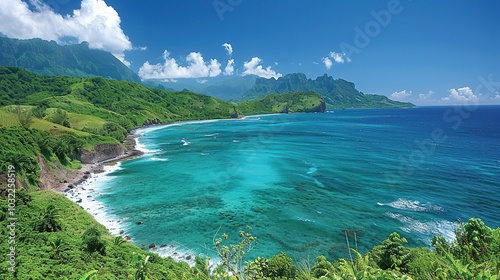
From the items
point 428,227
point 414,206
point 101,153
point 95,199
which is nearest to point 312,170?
point 414,206

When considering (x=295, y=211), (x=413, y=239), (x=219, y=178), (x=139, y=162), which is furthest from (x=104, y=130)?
(x=413, y=239)

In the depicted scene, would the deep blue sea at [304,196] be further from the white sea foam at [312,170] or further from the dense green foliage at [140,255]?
the dense green foliage at [140,255]

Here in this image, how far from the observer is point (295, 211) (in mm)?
54094

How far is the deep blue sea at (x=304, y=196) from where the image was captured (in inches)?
1769

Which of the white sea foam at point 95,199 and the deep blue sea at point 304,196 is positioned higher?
the white sea foam at point 95,199

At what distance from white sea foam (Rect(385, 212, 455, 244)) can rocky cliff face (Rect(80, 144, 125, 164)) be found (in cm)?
9367

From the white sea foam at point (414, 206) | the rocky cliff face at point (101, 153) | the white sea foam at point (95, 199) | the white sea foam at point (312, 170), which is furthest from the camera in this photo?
the rocky cliff face at point (101, 153)

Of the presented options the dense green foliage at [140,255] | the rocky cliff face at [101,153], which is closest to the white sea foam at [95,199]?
the dense green foliage at [140,255]

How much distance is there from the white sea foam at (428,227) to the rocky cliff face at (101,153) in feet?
307

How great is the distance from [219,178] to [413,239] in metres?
50.8

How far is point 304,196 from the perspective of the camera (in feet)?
203

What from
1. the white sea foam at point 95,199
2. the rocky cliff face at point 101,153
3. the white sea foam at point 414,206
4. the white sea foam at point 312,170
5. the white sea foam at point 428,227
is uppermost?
the rocky cliff face at point 101,153

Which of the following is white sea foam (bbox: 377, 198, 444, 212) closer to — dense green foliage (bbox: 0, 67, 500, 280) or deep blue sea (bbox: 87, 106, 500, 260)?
deep blue sea (bbox: 87, 106, 500, 260)

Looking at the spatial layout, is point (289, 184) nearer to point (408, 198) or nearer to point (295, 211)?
point (295, 211)
